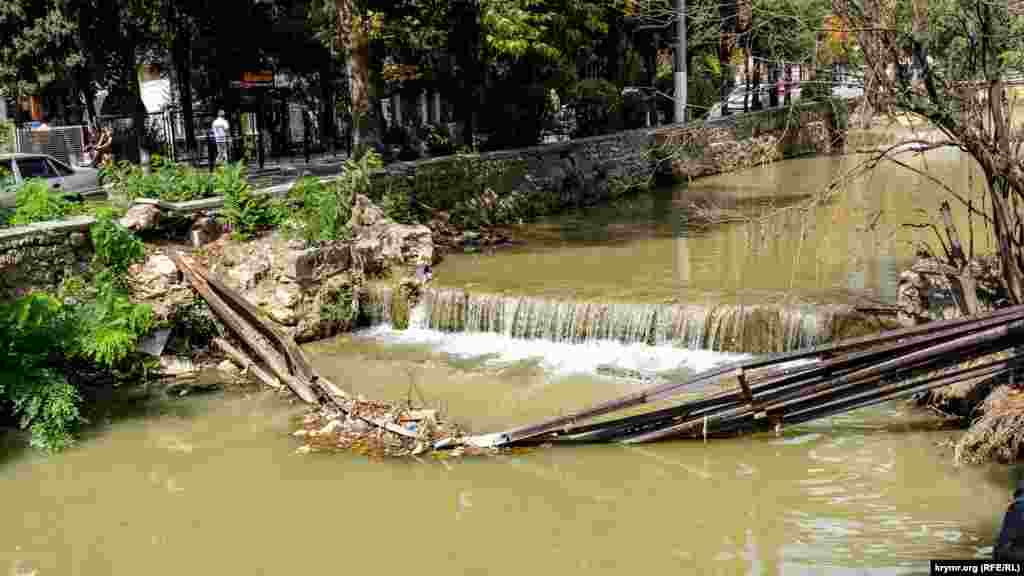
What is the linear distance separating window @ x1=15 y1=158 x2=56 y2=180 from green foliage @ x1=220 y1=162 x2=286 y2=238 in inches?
177

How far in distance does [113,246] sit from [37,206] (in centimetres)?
143

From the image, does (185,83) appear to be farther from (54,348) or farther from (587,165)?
(54,348)

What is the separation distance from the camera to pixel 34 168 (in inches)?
740

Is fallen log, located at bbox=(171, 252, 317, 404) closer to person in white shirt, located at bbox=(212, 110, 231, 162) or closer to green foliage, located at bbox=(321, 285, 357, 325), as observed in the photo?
green foliage, located at bbox=(321, 285, 357, 325)

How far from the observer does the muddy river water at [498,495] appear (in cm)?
820

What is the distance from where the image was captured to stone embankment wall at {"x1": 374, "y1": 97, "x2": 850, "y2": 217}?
20.6 meters

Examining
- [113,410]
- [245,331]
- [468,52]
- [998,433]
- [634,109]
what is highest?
[468,52]

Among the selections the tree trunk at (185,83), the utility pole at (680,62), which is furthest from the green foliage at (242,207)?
the utility pole at (680,62)

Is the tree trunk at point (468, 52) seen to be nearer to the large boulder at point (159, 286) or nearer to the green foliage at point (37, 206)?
the large boulder at point (159, 286)

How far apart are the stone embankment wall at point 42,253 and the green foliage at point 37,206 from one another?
418mm

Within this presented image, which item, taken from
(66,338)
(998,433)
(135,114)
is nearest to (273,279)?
(66,338)

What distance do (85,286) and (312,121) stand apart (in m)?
16.5

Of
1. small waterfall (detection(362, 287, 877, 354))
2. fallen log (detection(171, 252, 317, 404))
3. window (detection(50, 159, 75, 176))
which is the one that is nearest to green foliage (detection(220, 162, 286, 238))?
fallen log (detection(171, 252, 317, 404))

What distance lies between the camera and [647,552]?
8203 millimetres
